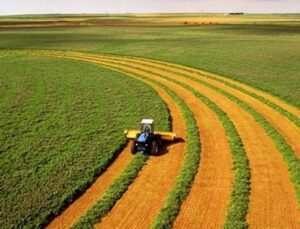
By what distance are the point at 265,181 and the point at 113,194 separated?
7635 millimetres

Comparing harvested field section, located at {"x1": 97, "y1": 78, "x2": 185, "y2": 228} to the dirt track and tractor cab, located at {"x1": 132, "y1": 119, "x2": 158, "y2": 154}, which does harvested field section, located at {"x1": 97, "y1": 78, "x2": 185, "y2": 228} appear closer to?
the dirt track

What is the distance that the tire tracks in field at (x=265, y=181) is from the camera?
16.0 metres

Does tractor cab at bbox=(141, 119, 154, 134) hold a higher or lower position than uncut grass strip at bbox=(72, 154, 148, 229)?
higher

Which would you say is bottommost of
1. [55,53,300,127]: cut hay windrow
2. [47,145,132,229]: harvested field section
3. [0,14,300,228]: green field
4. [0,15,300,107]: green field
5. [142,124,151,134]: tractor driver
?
[47,145,132,229]: harvested field section

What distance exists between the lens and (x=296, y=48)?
76.2 m

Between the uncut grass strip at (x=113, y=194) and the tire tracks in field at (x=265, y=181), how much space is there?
6031 mm

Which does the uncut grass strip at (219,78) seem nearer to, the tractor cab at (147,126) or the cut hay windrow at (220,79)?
the cut hay windrow at (220,79)

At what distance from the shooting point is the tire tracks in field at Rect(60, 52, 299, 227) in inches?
630

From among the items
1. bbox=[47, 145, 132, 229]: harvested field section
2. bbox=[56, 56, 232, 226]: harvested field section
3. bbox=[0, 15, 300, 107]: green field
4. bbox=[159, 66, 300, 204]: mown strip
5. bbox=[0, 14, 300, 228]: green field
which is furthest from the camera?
bbox=[0, 15, 300, 107]: green field

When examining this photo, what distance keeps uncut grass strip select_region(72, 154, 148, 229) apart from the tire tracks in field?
6.03 meters

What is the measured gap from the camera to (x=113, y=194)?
17.9 meters

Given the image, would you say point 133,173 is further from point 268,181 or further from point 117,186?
point 268,181

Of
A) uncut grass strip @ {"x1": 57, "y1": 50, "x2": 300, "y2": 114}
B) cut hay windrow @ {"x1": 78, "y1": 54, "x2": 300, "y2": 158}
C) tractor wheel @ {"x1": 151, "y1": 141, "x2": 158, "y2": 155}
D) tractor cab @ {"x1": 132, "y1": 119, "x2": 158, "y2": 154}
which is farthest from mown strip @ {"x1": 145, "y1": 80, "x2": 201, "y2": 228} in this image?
uncut grass strip @ {"x1": 57, "y1": 50, "x2": 300, "y2": 114}

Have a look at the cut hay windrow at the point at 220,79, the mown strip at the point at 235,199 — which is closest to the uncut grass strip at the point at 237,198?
the mown strip at the point at 235,199
